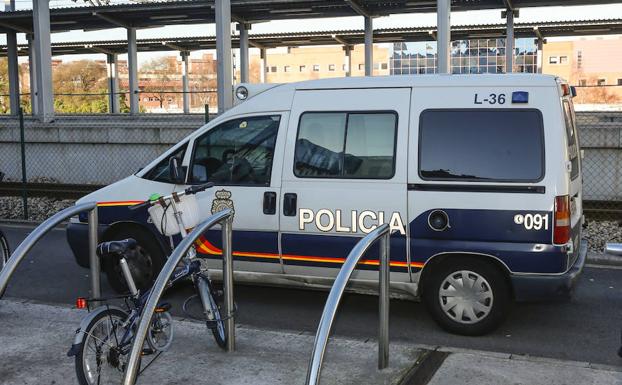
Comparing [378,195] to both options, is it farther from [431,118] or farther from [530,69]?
[530,69]

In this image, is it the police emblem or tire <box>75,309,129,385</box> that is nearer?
tire <box>75,309,129,385</box>

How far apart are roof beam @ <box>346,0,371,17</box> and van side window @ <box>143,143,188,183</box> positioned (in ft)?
61.9

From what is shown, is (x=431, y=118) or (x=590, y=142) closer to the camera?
(x=431, y=118)

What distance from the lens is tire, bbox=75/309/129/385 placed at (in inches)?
168

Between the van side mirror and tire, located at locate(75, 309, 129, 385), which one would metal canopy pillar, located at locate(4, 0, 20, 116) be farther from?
tire, located at locate(75, 309, 129, 385)

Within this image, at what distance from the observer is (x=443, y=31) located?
2030cm

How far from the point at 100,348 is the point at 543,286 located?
343 cm

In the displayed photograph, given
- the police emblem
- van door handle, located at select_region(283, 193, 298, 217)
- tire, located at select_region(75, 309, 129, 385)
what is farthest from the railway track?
tire, located at select_region(75, 309, 129, 385)

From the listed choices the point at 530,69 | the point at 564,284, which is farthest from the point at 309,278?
the point at 530,69

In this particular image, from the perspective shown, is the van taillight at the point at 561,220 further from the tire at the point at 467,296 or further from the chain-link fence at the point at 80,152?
the chain-link fence at the point at 80,152

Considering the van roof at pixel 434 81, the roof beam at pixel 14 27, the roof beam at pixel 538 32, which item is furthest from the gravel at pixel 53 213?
the roof beam at pixel 538 32

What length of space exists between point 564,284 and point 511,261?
17.8 inches

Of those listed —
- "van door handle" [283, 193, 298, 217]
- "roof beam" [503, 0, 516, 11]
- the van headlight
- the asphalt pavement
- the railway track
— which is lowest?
the asphalt pavement

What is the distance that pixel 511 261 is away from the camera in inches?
217
